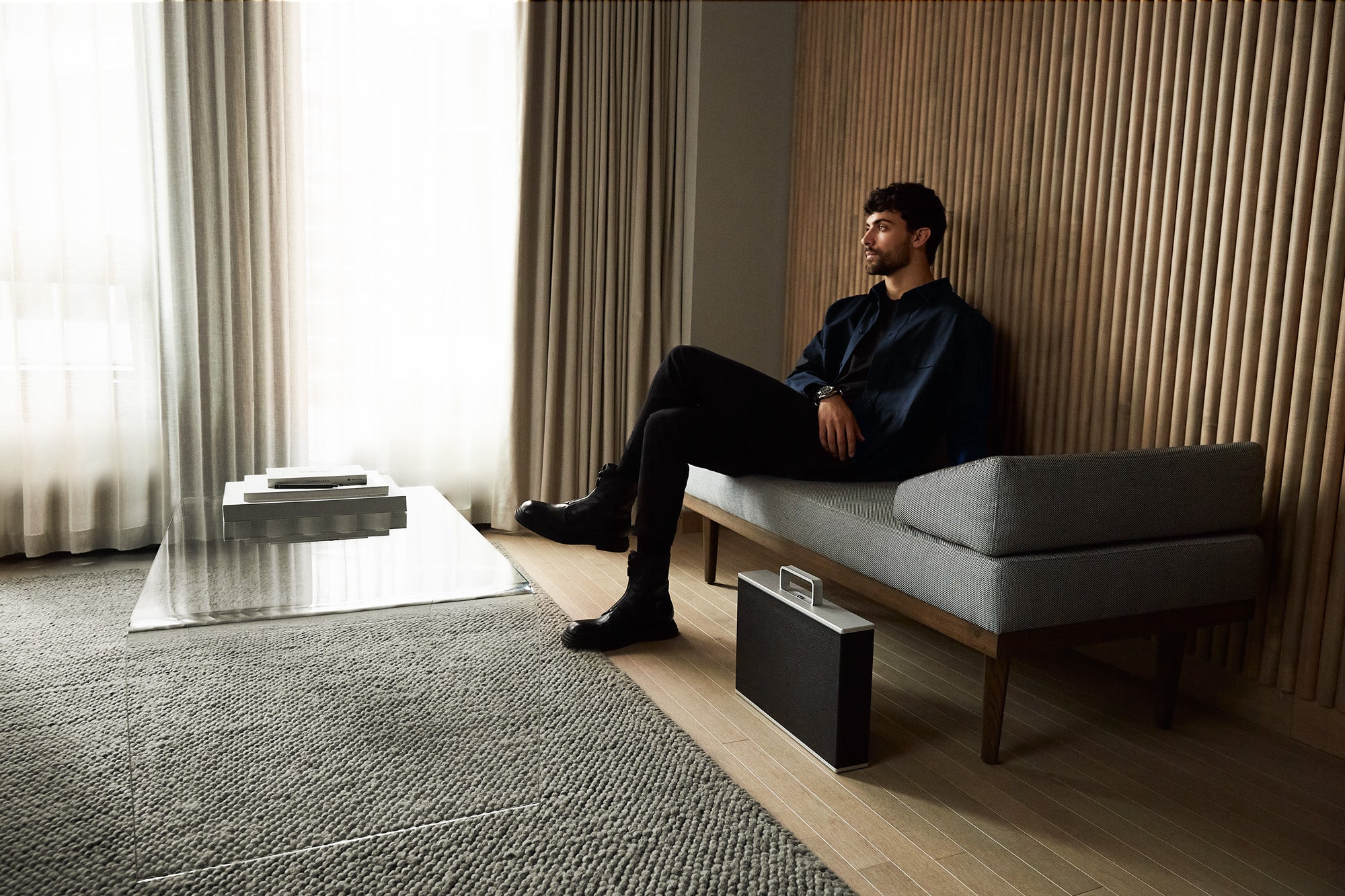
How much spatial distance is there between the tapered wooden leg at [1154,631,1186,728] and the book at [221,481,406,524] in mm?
1744

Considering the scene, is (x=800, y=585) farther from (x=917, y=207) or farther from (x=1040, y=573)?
(x=917, y=207)

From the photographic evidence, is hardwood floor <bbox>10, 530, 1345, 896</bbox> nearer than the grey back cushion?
Yes

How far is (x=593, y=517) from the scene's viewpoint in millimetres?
2564

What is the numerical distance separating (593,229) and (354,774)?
2.51 meters

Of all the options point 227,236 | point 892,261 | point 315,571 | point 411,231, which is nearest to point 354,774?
point 315,571

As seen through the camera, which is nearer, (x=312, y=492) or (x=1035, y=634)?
(x=1035, y=634)

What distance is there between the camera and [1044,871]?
4.99 ft

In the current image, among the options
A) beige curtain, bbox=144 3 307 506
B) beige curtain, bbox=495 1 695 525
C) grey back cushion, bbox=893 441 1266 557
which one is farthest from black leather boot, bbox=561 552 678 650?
beige curtain, bbox=144 3 307 506

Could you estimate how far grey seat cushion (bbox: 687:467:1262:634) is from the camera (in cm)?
179

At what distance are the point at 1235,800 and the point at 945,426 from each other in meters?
1.10

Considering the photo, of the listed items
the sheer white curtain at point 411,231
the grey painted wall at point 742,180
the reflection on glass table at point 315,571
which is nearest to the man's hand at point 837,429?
the reflection on glass table at point 315,571

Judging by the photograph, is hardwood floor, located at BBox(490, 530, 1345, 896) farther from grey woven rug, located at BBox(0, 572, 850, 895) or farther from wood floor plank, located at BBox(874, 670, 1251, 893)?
grey woven rug, located at BBox(0, 572, 850, 895)

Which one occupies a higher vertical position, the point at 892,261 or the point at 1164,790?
the point at 892,261

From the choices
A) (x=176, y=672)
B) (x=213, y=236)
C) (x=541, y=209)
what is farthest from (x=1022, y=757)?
(x=213, y=236)
